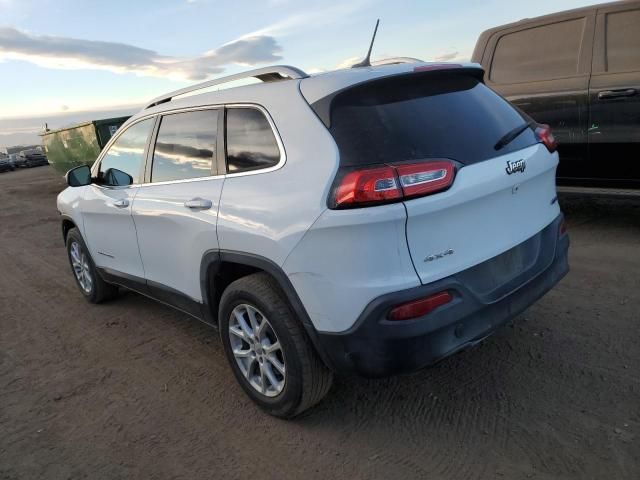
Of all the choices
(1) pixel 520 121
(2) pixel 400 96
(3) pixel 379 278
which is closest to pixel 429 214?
(3) pixel 379 278

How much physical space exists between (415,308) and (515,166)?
0.95 meters

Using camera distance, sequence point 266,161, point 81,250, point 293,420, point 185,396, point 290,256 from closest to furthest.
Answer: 1. point 290,256
2. point 266,161
3. point 293,420
4. point 185,396
5. point 81,250

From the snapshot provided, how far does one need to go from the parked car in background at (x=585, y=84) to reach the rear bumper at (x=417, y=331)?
135 inches

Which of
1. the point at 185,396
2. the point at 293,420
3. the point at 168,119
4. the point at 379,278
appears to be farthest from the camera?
the point at 168,119

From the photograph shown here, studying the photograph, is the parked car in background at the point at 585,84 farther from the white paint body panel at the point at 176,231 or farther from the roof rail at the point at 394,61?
the white paint body panel at the point at 176,231

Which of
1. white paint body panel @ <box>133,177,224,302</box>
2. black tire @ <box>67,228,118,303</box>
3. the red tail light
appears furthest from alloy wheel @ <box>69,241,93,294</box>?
the red tail light

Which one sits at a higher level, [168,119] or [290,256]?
[168,119]

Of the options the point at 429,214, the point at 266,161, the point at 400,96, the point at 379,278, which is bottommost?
the point at 379,278

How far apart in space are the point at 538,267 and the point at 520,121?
32.8 inches

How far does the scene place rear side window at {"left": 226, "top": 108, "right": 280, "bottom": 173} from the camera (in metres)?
2.84

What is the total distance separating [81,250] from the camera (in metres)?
5.20

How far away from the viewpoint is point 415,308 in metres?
2.38

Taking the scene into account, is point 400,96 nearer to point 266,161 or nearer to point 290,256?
point 266,161

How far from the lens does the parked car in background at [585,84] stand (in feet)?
17.1
